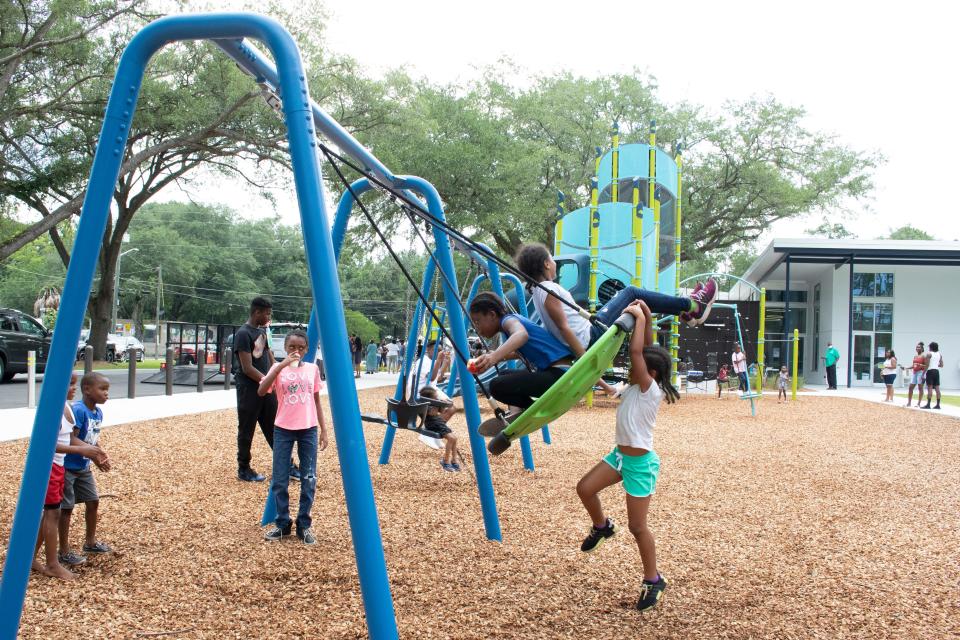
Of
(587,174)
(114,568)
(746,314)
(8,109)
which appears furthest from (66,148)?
(746,314)

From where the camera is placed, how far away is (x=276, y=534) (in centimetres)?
480

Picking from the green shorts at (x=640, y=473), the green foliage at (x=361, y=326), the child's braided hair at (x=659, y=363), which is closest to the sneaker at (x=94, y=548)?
the green shorts at (x=640, y=473)

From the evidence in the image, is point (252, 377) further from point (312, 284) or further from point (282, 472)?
point (312, 284)

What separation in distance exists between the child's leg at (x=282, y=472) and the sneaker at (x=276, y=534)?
20 millimetres

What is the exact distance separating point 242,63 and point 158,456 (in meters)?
5.81

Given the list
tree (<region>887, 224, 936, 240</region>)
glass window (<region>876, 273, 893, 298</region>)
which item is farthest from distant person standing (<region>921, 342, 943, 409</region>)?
tree (<region>887, 224, 936, 240</region>)

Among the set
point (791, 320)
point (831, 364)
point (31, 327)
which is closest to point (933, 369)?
point (831, 364)

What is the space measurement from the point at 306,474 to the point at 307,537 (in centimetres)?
40

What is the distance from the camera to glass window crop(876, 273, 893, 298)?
30969 millimetres

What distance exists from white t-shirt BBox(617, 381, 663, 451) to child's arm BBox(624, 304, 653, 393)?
5 centimetres

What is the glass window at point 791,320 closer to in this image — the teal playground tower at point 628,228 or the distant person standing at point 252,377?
the teal playground tower at point 628,228

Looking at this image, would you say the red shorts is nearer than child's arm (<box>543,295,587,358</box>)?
Yes

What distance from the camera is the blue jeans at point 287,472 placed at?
4801mm

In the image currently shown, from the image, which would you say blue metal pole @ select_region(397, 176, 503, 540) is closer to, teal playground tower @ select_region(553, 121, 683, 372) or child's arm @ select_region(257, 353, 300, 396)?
child's arm @ select_region(257, 353, 300, 396)
